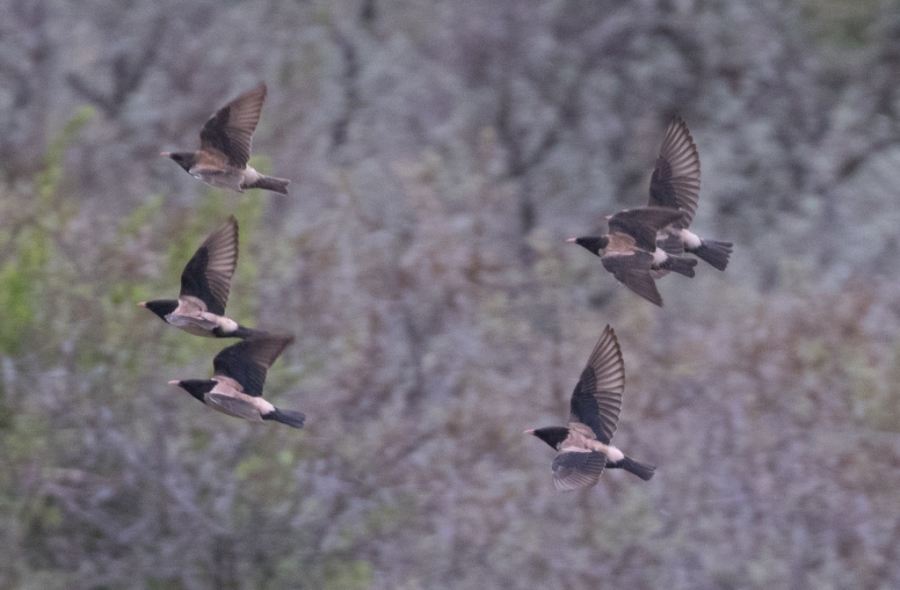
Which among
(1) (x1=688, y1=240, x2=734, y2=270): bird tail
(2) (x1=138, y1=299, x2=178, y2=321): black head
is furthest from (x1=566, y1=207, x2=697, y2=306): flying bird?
(2) (x1=138, y1=299, x2=178, y2=321): black head

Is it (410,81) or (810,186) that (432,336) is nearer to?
(410,81)

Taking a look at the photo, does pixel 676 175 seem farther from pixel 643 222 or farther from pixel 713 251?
pixel 643 222

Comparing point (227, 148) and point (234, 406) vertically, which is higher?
point (227, 148)

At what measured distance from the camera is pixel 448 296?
27.8 ft

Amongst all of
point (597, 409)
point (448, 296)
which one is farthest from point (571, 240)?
point (448, 296)

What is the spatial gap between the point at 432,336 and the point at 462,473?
38.8 inches

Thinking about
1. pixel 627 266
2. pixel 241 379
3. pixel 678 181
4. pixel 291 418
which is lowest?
pixel 291 418

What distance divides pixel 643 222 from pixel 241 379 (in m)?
1.42

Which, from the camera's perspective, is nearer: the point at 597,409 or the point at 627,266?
the point at 627,266

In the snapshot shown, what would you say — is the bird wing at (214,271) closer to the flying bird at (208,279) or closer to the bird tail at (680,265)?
the flying bird at (208,279)

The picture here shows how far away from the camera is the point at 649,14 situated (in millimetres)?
9242

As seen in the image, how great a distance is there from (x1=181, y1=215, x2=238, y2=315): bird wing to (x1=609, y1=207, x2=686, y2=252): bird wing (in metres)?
1.29

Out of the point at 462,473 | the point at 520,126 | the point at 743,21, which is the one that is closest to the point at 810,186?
the point at 743,21

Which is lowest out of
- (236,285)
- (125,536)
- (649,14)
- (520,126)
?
(125,536)
